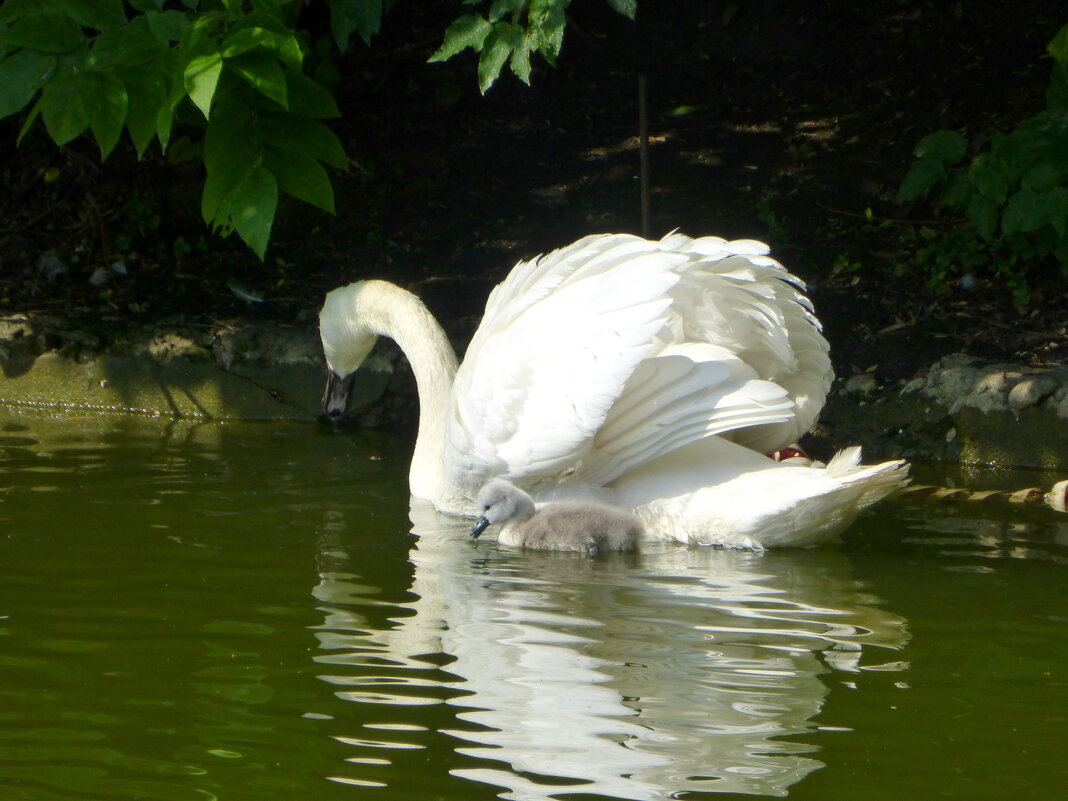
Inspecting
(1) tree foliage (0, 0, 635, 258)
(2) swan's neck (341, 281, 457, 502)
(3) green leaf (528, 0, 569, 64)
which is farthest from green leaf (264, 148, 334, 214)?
(2) swan's neck (341, 281, 457, 502)

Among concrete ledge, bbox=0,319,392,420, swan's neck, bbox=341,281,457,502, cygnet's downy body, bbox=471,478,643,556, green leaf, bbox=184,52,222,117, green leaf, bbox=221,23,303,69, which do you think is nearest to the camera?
green leaf, bbox=184,52,222,117

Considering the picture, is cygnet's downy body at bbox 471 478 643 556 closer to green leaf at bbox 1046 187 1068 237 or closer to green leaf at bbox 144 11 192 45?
green leaf at bbox 144 11 192 45

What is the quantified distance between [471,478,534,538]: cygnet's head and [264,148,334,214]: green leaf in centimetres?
108

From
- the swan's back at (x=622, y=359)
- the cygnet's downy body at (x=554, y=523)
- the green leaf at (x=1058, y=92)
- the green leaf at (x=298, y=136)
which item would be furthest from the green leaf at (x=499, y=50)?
the green leaf at (x=1058, y=92)

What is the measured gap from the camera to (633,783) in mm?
2850

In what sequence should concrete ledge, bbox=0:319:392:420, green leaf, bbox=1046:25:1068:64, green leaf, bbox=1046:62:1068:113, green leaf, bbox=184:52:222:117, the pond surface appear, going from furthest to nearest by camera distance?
concrete ledge, bbox=0:319:392:420, green leaf, bbox=1046:62:1068:113, green leaf, bbox=1046:25:1068:64, green leaf, bbox=184:52:222:117, the pond surface

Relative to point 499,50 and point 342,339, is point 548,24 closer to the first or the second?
point 499,50

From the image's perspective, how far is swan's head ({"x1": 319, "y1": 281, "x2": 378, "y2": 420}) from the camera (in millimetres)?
6172

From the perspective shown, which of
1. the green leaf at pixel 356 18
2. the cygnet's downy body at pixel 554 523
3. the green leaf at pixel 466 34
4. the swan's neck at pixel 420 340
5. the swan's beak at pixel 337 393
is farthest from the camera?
the swan's beak at pixel 337 393

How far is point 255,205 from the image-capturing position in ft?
15.0

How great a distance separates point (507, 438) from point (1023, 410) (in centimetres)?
247

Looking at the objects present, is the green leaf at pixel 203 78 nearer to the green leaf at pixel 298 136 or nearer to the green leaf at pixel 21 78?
the green leaf at pixel 298 136

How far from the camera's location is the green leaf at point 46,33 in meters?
4.66

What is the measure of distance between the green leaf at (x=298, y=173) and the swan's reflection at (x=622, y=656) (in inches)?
47.4
